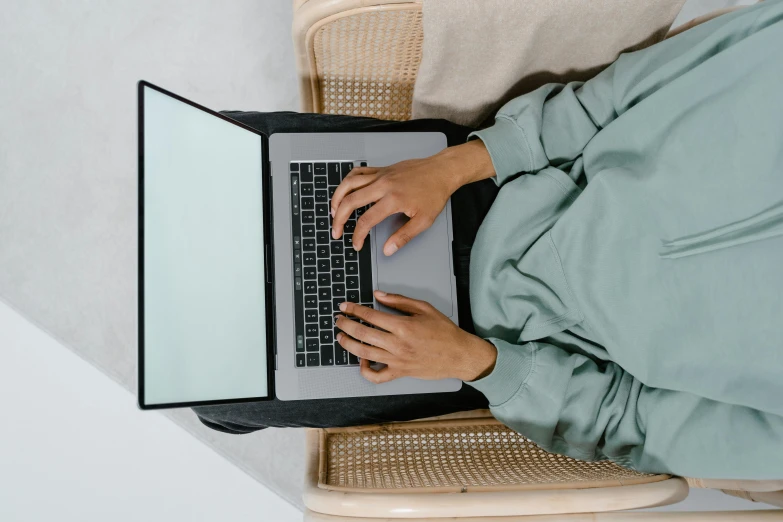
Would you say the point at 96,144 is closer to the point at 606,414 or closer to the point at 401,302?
the point at 401,302

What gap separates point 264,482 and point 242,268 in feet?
2.39

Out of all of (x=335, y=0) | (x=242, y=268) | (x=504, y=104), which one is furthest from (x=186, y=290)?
(x=504, y=104)

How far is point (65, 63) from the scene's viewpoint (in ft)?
4.48

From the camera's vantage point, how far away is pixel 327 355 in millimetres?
792

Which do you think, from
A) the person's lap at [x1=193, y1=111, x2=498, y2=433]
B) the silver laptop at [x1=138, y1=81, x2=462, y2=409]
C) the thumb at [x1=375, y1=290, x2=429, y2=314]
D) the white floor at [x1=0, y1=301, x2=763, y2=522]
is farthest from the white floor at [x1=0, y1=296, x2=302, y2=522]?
the thumb at [x1=375, y1=290, x2=429, y2=314]

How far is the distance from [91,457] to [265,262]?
0.79 meters

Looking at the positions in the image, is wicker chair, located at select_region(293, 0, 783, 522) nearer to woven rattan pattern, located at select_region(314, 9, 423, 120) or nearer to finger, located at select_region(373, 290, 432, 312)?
woven rattan pattern, located at select_region(314, 9, 423, 120)

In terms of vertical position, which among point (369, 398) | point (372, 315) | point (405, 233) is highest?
point (405, 233)

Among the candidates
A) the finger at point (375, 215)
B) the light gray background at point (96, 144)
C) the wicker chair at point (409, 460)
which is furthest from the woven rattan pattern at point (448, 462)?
the light gray background at point (96, 144)

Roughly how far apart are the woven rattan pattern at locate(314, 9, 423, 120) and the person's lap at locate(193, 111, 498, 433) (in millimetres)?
65

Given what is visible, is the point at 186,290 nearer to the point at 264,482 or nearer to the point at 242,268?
the point at 242,268

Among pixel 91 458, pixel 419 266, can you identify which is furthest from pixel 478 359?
pixel 91 458

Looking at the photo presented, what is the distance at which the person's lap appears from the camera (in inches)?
32.4

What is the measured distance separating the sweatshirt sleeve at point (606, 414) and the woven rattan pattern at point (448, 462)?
46mm
